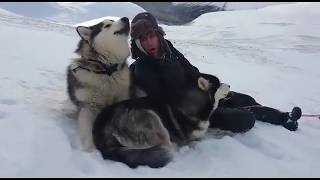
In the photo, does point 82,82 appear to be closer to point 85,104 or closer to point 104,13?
point 85,104

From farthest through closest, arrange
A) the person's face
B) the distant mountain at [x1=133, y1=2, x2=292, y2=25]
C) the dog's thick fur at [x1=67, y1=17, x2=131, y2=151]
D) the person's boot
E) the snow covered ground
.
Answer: the distant mountain at [x1=133, y1=2, x2=292, y2=25] → the person's boot → the person's face → the dog's thick fur at [x1=67, y1=17, x2=131, y2=151] → the snow covered ground

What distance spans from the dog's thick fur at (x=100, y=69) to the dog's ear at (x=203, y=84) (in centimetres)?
57

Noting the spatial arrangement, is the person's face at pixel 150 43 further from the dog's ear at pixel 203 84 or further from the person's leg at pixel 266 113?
the person's leg at pixel 266 113

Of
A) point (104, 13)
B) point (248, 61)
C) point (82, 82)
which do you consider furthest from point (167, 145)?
point (104, 13)

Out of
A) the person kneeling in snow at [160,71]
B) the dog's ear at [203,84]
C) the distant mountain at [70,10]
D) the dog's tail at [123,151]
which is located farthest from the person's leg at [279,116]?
the distant mountain at [70,10]

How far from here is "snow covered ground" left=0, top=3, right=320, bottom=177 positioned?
3.18m

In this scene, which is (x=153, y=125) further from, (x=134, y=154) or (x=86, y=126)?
(x=86, y=126)

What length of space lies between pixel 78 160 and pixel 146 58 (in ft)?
3.84

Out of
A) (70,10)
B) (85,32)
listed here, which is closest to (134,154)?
(85,32)

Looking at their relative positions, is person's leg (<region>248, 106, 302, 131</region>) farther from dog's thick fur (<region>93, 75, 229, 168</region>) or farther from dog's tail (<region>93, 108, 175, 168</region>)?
dog's tail (<region>93, 108, 175, 168</region>)

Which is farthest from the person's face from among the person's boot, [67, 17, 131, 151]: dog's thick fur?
the person's boot

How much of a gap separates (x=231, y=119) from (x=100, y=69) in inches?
47.2

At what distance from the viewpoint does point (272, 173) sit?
338 cm

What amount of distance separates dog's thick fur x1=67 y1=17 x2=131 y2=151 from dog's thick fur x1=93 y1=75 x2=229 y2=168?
0.14m
